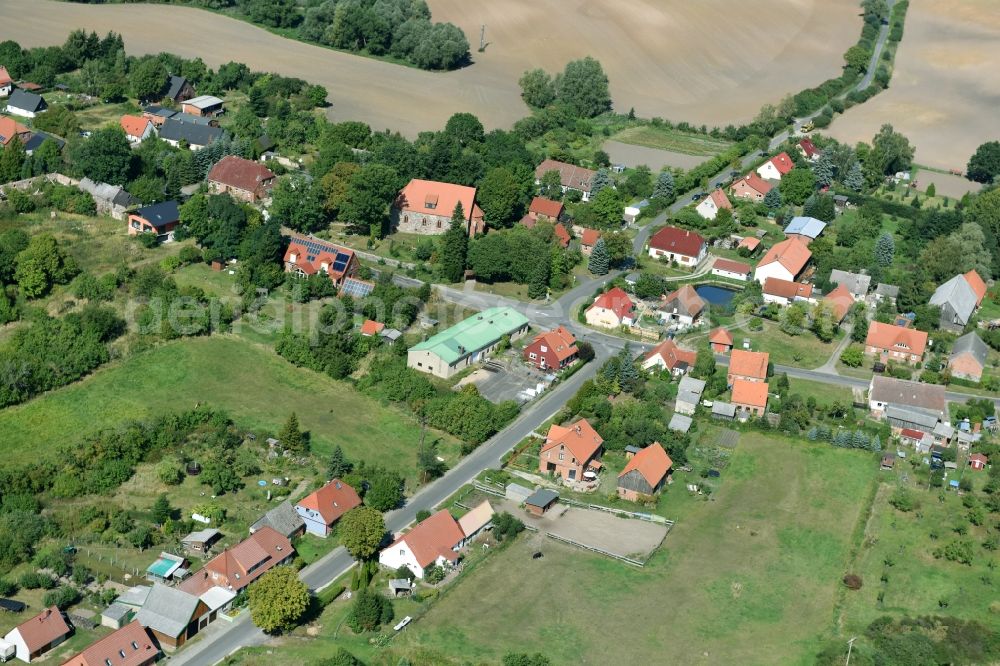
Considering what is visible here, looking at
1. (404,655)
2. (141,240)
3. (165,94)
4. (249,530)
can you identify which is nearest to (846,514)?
(404,655)

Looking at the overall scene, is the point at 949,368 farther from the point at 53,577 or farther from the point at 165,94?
the point at 165,94

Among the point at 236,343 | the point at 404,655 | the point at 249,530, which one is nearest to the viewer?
the point at 404,655

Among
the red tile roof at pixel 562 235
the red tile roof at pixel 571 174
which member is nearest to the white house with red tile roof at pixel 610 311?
the red tile roof at pixel 562 235

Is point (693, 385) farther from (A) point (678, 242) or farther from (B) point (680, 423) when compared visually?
(A) point (678, 242)

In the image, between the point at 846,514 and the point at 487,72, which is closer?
the point at 846,514

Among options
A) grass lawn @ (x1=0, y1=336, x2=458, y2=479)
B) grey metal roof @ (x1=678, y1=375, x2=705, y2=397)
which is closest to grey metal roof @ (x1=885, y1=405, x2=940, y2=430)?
grey metal roof @ (x1=678, y1=375, x2=705, y2=397)

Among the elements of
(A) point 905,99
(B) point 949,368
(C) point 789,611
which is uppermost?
(A) point 905,99
